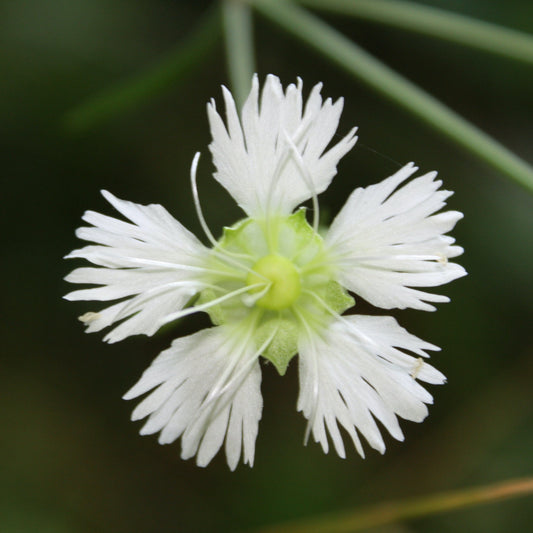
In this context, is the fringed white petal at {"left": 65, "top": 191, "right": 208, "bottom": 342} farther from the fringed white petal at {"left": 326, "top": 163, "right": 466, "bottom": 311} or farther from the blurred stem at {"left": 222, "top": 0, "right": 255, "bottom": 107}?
the blurred stem at {"left": 222, "top": 0, "right": 255, "bottom": 107}

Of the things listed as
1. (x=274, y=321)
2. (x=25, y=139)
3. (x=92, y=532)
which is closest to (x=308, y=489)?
(x=92, y=532)

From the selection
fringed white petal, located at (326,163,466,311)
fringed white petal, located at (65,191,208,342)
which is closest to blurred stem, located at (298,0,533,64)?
fringed white petal, located at (326,163,466,311)

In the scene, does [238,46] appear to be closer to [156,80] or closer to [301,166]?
[156,80]

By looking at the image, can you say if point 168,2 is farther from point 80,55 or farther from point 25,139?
point 25,139

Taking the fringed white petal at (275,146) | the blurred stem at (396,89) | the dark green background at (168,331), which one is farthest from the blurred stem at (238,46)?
the dark green background at (168,331)

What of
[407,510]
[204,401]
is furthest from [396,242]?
[407,510]

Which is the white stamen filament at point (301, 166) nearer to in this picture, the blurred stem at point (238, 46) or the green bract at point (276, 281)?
the green bract at point (276, 281)
